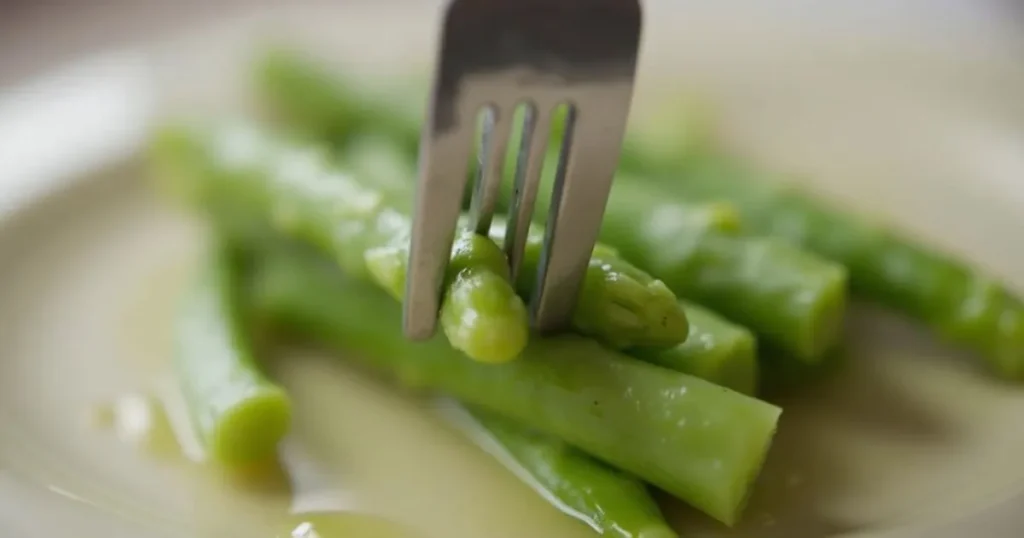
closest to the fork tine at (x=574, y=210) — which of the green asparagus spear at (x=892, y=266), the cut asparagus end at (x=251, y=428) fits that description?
the cut asparagus end at (x=251, y=428)

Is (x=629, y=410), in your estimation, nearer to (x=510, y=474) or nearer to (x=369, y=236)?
(x=510, y=474)

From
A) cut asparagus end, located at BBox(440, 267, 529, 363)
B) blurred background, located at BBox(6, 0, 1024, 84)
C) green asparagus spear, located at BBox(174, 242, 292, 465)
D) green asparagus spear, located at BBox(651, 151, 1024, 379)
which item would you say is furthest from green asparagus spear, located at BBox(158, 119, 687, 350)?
blurred background, located at BBox(6, 0, 1024, 84)

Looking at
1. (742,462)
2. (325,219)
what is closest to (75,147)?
(325,219)

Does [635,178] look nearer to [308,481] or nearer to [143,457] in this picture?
[308,481]

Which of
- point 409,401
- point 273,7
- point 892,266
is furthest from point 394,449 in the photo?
point 273,7

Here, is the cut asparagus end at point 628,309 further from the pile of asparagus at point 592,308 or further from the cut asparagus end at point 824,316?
the cut asparagus end at point 824,316
